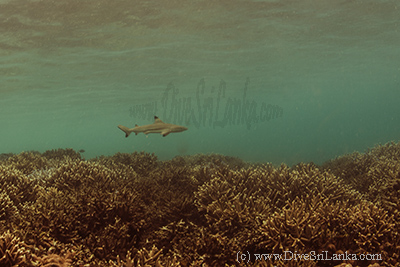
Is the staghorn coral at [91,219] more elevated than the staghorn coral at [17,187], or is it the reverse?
the staghorn coral at [91,219]

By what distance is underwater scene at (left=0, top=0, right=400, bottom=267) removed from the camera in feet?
12.8

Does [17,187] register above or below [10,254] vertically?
below

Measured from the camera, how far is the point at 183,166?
8.98m

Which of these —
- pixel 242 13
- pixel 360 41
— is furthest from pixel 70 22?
pixel 360 41

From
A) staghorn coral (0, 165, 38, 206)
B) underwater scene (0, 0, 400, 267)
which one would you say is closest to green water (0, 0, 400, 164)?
underwater scene (0, 0, 400, 267)

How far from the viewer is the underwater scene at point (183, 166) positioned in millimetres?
3900

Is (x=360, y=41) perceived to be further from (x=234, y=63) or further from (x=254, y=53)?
(x=234, y=63)

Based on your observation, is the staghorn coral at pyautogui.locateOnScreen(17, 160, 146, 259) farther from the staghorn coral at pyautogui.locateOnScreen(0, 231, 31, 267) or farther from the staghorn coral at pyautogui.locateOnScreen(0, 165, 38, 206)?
the staghorn coral at pyautogui.locateOnScreen(0, 165, 38, 206)

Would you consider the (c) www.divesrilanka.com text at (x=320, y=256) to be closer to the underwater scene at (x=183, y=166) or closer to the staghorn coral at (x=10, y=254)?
the underwater scene at (x=183, y=166)

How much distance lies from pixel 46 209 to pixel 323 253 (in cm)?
427

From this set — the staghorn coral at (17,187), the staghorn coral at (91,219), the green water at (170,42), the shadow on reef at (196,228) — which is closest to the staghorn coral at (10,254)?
the shadow on reef at (196,228)

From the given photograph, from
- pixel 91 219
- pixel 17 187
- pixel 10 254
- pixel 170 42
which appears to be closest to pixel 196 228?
pixel 91 219

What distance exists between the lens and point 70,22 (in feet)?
56.5

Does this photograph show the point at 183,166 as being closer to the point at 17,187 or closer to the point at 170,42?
the point at 17,187
